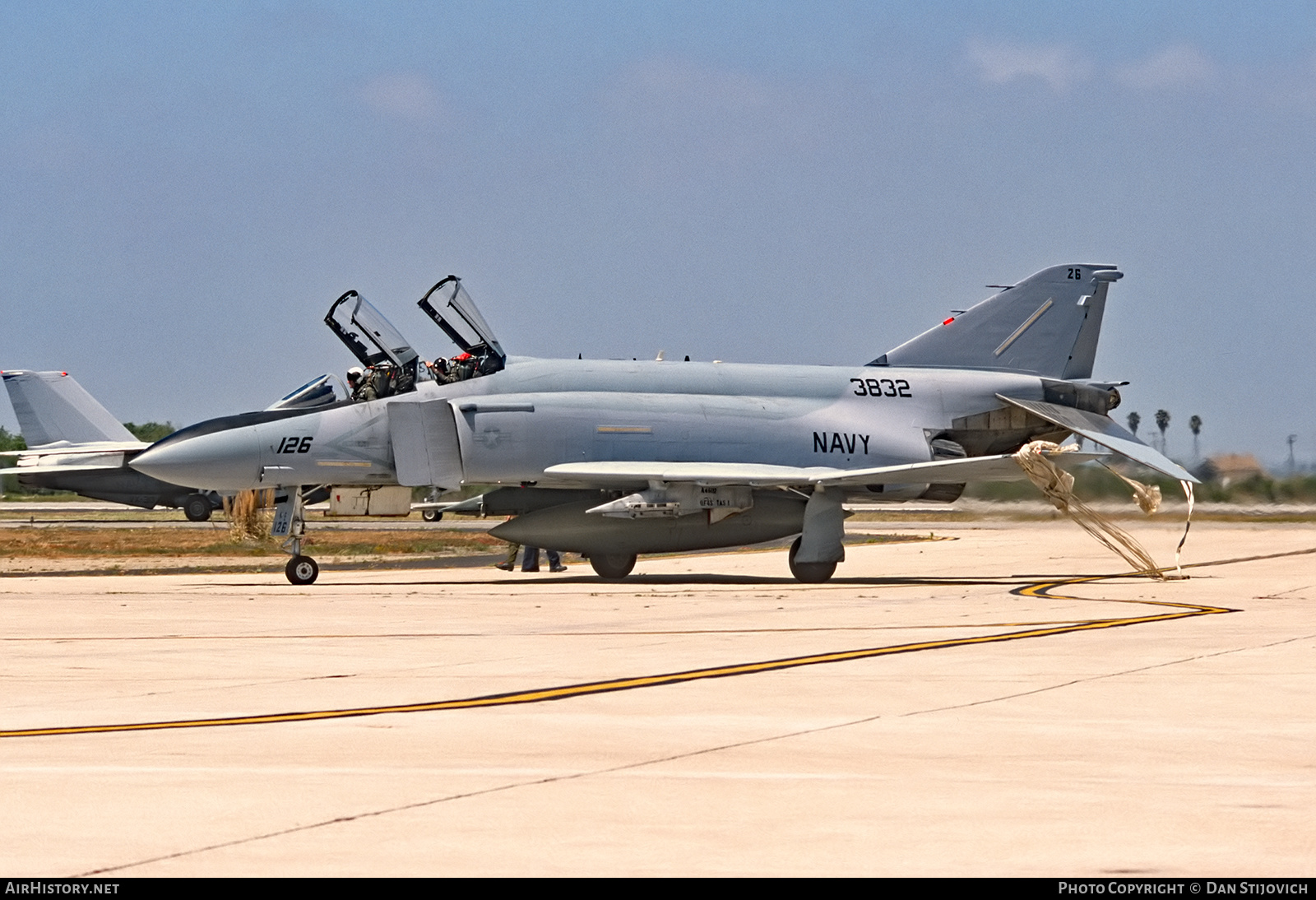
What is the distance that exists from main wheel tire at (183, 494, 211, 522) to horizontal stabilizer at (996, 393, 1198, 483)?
25.1 metres

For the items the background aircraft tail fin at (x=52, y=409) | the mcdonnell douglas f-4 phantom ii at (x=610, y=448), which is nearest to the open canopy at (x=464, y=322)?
the mcdonnell douglas f-4 phantom ii at (x=610, y=448)

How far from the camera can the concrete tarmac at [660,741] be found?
5.61 meters

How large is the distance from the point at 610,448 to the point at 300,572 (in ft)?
16.4

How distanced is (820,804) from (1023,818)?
0.80 metres

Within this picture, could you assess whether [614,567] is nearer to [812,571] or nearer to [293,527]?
[812,571]

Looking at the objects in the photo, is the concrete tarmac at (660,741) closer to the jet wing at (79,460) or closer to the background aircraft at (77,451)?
the background aircraft at (77,451)

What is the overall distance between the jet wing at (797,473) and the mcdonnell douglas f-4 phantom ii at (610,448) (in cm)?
4

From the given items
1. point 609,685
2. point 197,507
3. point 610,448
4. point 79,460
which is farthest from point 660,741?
point 197,507

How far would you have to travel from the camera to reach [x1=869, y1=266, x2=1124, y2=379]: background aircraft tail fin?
2788 cm

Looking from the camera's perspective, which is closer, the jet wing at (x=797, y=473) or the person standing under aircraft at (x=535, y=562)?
the jet wing at (x=797, y=473)

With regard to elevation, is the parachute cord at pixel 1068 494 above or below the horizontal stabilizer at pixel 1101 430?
below

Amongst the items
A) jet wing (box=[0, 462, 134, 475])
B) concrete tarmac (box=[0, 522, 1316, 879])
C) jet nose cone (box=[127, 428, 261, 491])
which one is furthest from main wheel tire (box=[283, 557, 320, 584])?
jet wing (box=[0, 462, 134, 475])

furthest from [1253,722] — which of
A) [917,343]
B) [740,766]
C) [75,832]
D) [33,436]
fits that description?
Result: [33,436]

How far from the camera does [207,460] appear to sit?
2350 centimetres
